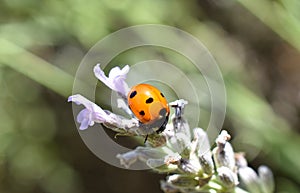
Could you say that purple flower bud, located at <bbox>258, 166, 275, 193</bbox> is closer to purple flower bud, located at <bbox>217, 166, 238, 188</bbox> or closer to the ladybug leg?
purple flower bud, located at <bbox>217, 166, 238, 188</bbox>

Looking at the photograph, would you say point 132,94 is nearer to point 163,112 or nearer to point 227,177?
point 163,112

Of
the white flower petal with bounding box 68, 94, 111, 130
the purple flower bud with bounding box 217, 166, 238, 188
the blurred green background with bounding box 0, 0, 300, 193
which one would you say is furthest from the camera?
the blurred green background with bounding box 0, 0, 300, 193

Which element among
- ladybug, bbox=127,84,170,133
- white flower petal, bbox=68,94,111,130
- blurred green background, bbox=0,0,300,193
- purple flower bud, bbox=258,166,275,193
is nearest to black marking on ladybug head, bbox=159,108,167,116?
ladybug, bbox=127,84,170,133

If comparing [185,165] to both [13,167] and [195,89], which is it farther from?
[13,167]

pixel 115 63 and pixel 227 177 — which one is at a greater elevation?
pixel 115 63

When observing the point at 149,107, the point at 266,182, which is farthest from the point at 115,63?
the point at 149,107

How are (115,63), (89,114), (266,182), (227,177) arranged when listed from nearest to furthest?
(89,114) < (227,177) < (266,182) < (115,63)

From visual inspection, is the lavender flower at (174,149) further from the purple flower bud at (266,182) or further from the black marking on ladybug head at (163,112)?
the purple flower bud at (266,182)
